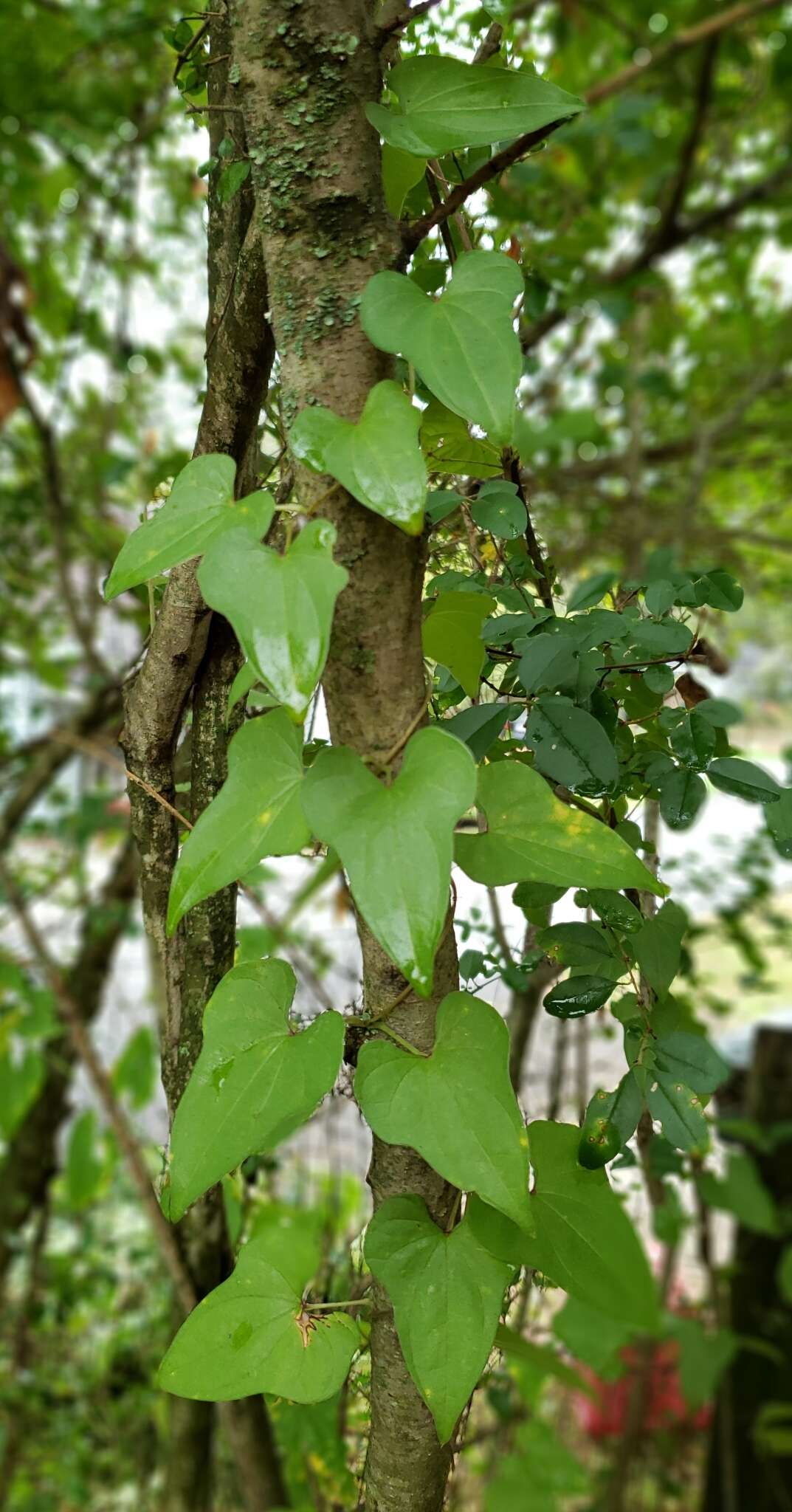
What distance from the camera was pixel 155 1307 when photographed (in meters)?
1.56

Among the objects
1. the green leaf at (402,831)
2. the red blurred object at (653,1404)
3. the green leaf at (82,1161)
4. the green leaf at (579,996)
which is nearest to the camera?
the green leaf at (402,831)

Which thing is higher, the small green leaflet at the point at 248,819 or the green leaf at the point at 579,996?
the small green leaflet at the point at 248,819

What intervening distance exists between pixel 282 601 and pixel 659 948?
183mm

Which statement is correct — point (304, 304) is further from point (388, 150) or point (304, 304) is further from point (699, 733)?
point (699, 733)

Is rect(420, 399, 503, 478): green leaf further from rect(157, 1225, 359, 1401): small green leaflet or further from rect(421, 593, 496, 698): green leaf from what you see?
rect(157, 1225, 359, 1401): small green leaflet

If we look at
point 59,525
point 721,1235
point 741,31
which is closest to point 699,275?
point 741,31

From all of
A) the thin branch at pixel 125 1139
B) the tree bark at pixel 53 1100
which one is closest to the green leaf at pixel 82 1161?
the tree bark at pixel 53 1100

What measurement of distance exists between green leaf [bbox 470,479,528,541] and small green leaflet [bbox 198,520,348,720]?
9cm

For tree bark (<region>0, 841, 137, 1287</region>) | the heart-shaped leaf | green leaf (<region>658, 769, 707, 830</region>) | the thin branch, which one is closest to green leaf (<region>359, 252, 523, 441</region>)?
green leaf (<region>658, 769, 707, 830</region>)

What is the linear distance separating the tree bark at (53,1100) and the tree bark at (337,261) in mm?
1037

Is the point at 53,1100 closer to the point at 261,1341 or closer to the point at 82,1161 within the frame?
the point at 82,1161

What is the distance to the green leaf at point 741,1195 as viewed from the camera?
3.01 feet

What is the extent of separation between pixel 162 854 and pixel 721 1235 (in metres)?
2.17

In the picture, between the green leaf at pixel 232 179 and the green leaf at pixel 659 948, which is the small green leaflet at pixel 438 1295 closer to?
the green leaf at pixel 659 948
